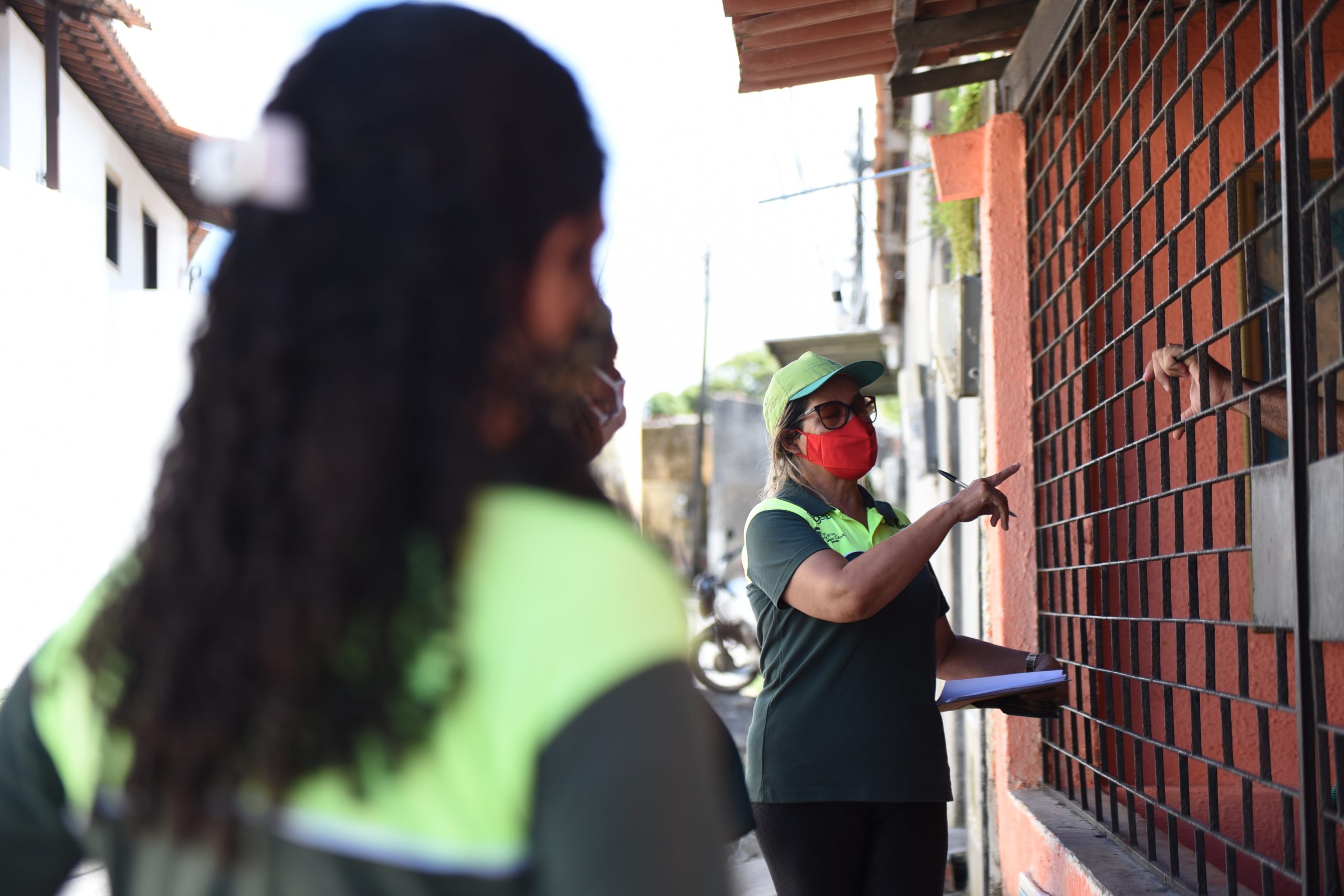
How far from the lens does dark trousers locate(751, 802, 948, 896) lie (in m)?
2.56

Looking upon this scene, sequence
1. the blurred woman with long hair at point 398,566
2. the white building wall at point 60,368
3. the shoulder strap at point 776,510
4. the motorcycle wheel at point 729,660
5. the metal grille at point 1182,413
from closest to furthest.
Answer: the blurred woman with long hair at point 398,566 < the metal grille at point 1182,413 < the shoulder strap at point 776,510 < the white building wall at point 60,368 < the motorcycle wheel at point 729,660

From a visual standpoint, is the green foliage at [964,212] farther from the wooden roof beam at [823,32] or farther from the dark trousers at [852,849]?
the dark trousers at [852,849]

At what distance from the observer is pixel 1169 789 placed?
337cm

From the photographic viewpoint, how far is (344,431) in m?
0.76

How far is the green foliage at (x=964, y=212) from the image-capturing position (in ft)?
15.9

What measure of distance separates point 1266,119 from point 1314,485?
7.62 feet

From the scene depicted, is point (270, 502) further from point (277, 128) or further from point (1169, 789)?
point (1169, 789)

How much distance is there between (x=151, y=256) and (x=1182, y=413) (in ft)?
49.7

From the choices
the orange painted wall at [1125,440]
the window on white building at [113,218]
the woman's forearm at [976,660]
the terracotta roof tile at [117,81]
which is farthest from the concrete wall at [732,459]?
the woman's forearm at [976,660]

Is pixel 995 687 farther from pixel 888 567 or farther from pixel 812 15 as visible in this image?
pixel 812 15

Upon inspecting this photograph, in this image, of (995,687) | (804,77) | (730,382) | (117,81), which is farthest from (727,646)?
(730,382)

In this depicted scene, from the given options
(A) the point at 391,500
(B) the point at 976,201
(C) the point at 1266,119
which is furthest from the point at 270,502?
(B) the point at 976,201

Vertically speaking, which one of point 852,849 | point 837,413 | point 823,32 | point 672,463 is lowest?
point 852,849

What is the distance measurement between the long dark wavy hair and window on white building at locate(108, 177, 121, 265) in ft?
46.1
